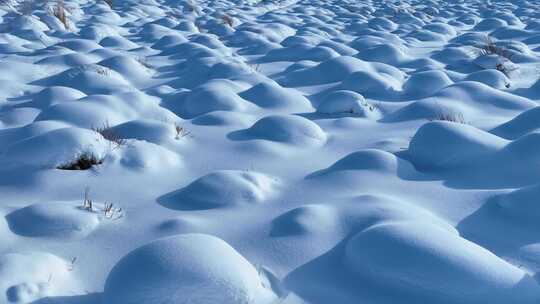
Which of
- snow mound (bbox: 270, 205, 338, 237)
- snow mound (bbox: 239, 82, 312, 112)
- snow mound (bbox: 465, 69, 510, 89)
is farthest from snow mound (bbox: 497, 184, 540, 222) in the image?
snow mound (bbox: 465, 69, 510, 89)

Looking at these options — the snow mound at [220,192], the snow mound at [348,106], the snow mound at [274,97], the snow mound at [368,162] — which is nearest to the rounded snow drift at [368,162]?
the snow mound at [368,162]

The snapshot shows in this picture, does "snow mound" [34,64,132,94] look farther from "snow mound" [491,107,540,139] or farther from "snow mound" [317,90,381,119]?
"snow mound" [491,107,540,139]

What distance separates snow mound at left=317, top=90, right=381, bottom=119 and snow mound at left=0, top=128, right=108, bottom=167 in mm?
1308

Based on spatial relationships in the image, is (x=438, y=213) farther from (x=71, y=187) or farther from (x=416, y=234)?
(x=71, y=187)

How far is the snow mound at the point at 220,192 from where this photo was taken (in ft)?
6.45

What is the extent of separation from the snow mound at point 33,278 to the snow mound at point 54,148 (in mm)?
679

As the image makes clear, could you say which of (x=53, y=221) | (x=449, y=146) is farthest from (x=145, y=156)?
(x=449, y=146)

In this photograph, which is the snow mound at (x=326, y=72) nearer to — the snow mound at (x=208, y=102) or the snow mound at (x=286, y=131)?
the snow mound at (x=208, y=102)

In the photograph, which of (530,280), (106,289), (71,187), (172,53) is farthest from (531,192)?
(172,53)

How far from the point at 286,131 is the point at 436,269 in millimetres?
1355

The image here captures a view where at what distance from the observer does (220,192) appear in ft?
6.52

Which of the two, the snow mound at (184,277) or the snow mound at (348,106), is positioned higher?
the snow mound at (184,277)

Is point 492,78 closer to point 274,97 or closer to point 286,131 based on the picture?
point 274,97

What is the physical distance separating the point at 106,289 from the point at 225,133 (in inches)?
56.2
